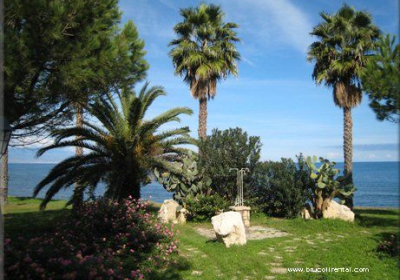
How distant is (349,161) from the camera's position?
14.8 m

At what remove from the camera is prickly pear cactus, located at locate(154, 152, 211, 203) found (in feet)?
40.7

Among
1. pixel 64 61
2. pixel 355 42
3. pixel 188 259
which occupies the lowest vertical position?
pixel 188 259

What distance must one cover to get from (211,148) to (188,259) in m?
6.58

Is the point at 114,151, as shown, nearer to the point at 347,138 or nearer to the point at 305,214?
the point at 305,214

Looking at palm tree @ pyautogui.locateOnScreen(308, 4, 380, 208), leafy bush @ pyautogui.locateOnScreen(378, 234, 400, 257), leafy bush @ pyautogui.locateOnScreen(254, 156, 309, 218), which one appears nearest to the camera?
leafy bush @ pyautogui.locateOnScreen(378, 234, 400, 257)

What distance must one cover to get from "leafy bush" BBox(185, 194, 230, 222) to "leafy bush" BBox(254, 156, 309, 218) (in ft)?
7.11

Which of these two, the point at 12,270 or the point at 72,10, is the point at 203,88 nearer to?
the point at 72,10

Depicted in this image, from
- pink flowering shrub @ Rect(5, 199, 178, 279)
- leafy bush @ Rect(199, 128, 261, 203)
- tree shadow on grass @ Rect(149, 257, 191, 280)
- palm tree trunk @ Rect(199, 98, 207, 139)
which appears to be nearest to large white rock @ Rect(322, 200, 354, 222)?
leafy bush @ Rect(199, 128, 261, 203)

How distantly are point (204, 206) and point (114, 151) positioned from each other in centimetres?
390

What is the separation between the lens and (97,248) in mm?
6582

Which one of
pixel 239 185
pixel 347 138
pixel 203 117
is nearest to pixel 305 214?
pixel 239 185

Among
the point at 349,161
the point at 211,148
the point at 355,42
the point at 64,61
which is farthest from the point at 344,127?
the point at 64,61

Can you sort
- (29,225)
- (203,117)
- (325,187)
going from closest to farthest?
(29,225) < (325,187) < (203,117)

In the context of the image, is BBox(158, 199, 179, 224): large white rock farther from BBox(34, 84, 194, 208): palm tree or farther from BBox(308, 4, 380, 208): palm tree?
BBox(308, 4, 380, 208): palm tree
